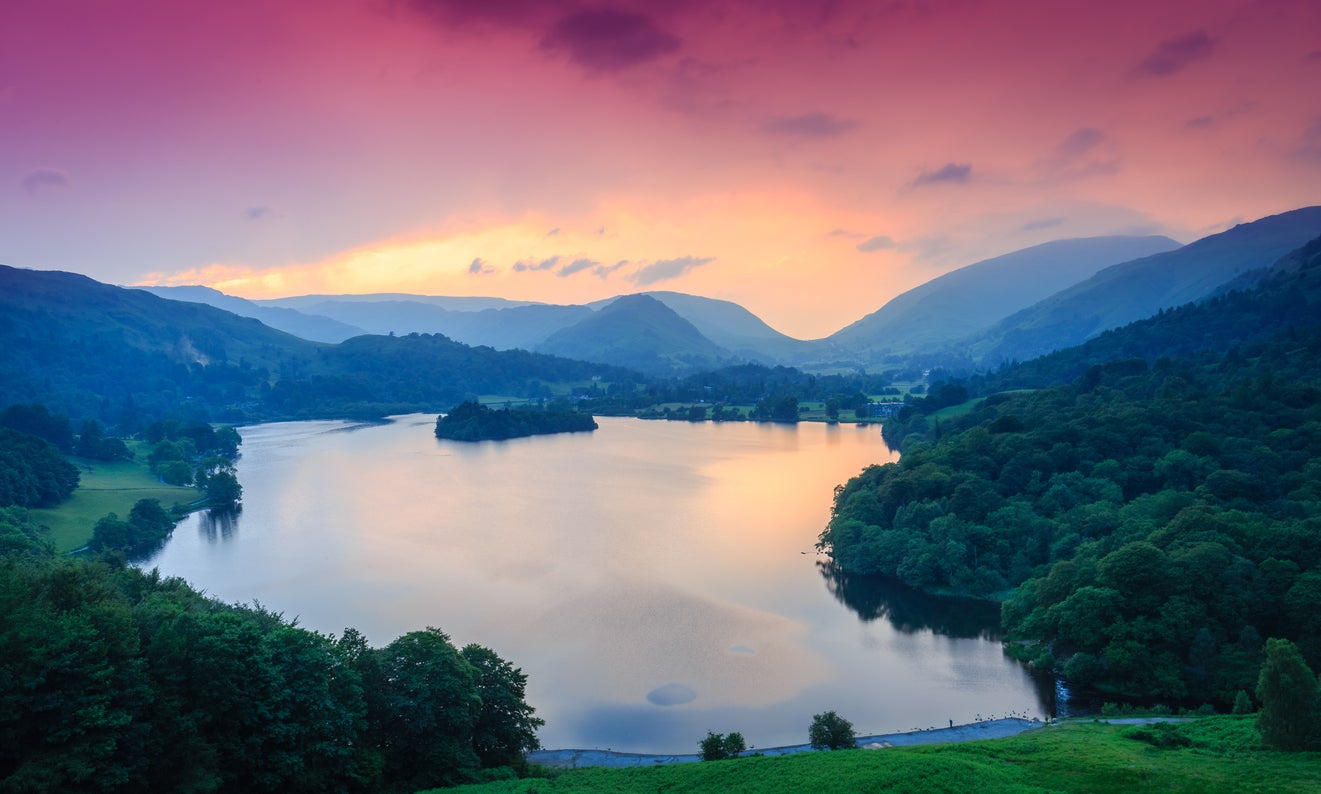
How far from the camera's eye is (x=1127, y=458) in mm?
47188

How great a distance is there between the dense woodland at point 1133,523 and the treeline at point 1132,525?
77 mm

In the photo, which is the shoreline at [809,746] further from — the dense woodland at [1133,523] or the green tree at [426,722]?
the green tree at [426,722]

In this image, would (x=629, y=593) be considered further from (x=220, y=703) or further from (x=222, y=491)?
(x=222, y=491)

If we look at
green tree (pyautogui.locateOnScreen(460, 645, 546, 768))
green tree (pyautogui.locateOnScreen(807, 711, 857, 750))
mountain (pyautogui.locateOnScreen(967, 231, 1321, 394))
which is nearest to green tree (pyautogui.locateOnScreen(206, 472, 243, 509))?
green tree (pyautogui.locateOnScreen(460, 645, 546, 768))

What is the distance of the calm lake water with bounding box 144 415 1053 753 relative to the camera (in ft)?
98.5

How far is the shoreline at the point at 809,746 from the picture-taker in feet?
82.7

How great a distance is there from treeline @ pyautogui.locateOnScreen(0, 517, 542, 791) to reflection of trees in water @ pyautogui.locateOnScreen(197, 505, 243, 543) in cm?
3860

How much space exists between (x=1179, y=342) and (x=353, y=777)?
379 feet

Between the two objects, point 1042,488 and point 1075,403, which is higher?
point 1075,403

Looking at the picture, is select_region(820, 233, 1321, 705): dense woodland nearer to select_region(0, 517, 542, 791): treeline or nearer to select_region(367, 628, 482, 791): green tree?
select_region(367, 628, 482, 791): green tree

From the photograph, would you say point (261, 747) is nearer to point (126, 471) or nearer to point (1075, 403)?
point (1075, 403)

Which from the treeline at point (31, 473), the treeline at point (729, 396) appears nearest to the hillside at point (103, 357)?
the treeline at point (31, 473)

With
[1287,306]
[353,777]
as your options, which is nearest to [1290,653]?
[353,777]

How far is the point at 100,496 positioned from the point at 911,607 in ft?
198
